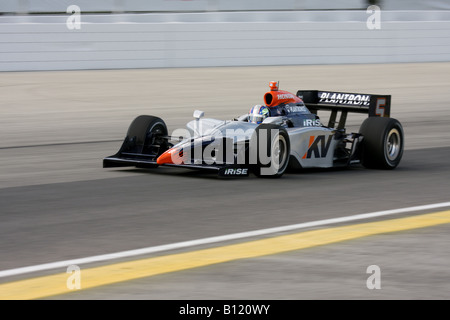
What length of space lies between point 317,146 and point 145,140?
6.62 feet

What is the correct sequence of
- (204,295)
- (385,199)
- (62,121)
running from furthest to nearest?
1. (62,121)
2. (385,199)
3. (204,295)

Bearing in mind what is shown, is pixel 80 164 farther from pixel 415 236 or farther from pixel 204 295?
pixel 204 295

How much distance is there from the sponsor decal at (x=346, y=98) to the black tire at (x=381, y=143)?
0.61 m

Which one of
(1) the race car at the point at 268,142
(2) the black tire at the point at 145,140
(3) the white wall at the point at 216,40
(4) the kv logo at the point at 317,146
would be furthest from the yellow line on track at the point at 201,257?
(3) the white wall at the point at 216,40

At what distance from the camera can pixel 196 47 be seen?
78.1ft

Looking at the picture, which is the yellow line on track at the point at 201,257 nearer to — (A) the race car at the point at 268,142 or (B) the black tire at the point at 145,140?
(A) the race car at the point at 268,142

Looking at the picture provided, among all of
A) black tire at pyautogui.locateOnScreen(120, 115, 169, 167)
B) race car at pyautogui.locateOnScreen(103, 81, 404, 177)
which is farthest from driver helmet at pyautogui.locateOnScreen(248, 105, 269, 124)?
black tire at pyautogui.locateOnScreen(120, 115, 169, 167)

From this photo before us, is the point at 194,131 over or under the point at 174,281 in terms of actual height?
over

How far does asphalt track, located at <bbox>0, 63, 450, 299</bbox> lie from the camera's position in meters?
4.92

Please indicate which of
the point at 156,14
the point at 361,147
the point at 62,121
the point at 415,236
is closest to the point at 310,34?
the point at 156,14

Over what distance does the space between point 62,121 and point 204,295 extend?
11220 mm

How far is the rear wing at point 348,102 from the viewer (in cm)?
1039

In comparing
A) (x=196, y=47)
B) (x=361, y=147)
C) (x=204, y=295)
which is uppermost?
(x=196, y=47)

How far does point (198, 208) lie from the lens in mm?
7320
